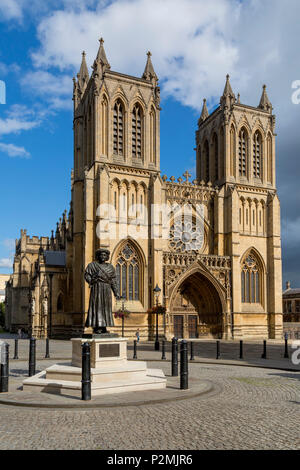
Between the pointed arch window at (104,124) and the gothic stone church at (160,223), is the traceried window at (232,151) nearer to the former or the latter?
the gothic stone church at (160,223)

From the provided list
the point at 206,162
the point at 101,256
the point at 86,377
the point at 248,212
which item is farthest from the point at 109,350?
the point at 206,162

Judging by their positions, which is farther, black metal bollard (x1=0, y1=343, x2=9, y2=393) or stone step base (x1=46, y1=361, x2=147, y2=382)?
stone step base (x1=46, y1=361, x2=147, y2=382)

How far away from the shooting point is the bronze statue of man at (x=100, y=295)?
40.2ft

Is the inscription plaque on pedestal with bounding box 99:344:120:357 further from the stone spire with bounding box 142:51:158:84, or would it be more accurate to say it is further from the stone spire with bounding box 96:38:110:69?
the stone spire with bounding box 142:51:158:84

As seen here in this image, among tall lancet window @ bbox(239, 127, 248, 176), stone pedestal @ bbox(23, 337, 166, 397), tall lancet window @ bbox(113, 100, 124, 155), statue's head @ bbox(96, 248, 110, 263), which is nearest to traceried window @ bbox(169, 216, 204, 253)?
tall lancet window @ bbox(239, 127, 248, 176)

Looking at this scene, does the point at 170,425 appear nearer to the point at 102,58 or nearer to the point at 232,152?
the point at 102,58

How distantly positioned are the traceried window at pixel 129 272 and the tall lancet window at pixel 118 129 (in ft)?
27.5

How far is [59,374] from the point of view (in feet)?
38.0

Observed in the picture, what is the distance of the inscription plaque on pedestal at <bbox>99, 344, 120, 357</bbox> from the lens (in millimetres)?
11594

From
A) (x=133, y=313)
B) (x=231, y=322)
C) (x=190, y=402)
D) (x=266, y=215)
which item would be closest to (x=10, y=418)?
(x=190, y=402)

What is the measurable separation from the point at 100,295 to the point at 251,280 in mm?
32128

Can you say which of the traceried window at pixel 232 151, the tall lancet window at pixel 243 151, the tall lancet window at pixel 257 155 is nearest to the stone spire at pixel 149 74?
the traceried window at pixel 232 151

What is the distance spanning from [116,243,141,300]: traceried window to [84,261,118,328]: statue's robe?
23.9 metres

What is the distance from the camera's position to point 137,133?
39906mm
